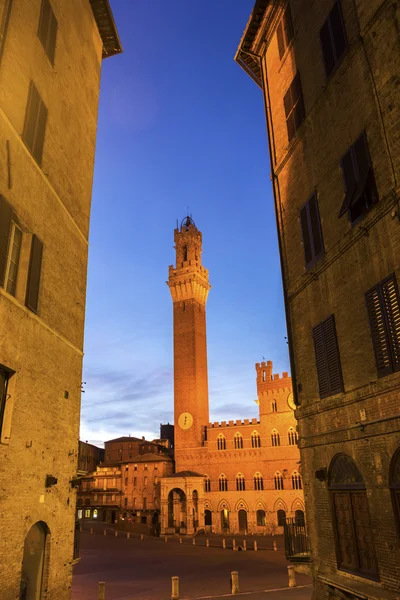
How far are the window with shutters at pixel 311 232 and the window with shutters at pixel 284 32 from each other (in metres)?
5.96

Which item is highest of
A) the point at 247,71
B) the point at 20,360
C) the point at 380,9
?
the point at 247,71

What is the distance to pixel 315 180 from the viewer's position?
11562mm

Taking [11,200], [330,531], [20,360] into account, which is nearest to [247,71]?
[11,200]

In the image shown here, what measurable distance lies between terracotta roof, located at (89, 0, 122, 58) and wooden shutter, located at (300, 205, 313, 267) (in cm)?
1147

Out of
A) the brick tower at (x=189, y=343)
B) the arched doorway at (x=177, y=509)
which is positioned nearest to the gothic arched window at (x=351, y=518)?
the arched doorway at (x=177, y=509)

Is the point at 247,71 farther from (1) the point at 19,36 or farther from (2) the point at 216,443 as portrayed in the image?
(2) the point at 216,443

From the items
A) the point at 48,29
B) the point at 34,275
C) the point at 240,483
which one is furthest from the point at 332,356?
the point at 240,483

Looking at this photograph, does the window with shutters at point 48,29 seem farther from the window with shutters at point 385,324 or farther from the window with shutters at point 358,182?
the window with shutters at point 385,324

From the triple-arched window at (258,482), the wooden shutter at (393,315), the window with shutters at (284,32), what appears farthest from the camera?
the triple-arched window at (258,482)

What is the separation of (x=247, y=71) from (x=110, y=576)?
83.1 ft

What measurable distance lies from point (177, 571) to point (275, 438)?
97.5 ft

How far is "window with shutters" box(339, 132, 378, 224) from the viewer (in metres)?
9.15

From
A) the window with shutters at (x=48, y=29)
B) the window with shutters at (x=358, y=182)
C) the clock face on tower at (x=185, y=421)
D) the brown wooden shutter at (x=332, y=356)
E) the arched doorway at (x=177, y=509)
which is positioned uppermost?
the window with shutters at (x=48, y=29)

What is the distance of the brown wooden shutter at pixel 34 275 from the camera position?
1016cm
